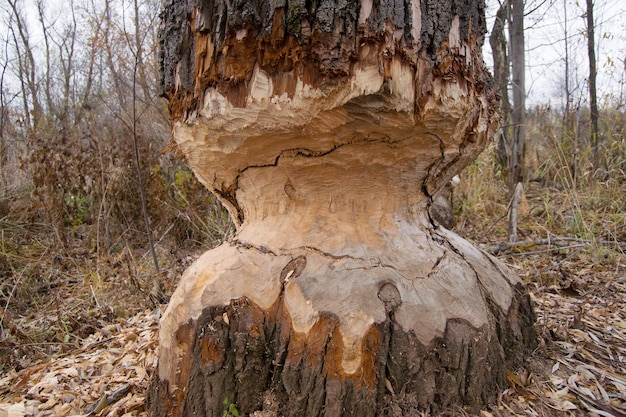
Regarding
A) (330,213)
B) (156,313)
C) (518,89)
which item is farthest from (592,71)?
(156,313)

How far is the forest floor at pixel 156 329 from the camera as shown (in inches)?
54.2

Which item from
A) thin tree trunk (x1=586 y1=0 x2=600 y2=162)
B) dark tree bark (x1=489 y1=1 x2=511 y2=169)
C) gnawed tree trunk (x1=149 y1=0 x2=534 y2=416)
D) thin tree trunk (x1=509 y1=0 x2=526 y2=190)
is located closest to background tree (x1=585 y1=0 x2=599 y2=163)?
thin tree trunk (x1=586 y1=0 x2=600 y2=162)

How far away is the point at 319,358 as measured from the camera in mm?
1174

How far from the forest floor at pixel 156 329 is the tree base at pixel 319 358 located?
149 millimetres

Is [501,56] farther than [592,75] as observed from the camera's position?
Yes

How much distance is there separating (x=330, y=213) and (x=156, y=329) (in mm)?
1407

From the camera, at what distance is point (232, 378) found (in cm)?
123

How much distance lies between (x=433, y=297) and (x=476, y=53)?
0.82 meters

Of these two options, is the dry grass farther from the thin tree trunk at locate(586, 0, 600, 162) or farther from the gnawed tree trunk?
the thin tree trunk at locate(586, 0, 600, 162)

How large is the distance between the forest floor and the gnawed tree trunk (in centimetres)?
19

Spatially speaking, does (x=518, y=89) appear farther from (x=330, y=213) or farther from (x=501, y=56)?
(x=330, y=213)

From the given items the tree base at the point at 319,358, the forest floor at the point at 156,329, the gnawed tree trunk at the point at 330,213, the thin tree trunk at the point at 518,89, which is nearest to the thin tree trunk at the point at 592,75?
the thin tree trunk at the point at 518,89

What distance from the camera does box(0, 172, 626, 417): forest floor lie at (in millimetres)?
1377

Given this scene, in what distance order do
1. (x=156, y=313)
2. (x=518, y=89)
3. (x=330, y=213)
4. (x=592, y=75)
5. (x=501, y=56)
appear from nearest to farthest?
(x=330, y=213) → (x=156, y=313) → (x=518, y=89) → (x=592, y=75) → (x=501, y=56)
